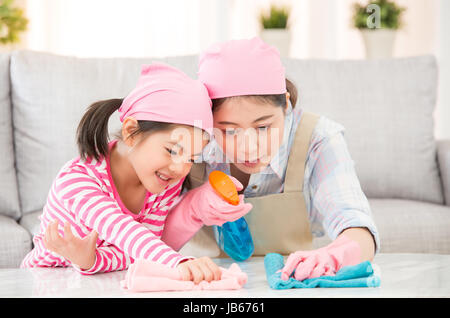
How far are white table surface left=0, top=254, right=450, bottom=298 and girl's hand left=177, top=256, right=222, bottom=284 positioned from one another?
0.05 meters

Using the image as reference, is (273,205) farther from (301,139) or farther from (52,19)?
(52,19)

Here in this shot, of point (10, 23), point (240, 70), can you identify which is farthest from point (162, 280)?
point (10, 23)

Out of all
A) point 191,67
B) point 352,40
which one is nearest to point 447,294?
point 191,67

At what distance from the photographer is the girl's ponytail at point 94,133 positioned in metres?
1.10

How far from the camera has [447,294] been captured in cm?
79

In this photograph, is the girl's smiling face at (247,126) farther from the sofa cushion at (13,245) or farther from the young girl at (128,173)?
the sofa cushion at (13,245)

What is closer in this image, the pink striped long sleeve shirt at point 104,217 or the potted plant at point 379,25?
the pink striped long sleeve shirt at point 104,217

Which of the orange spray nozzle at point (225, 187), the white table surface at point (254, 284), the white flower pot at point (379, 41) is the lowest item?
the white table surface at point (254, 284)

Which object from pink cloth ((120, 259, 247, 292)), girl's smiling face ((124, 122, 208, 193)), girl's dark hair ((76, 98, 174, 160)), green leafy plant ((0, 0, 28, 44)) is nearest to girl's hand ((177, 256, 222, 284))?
pink cloth ((120, 259, 247, 292))

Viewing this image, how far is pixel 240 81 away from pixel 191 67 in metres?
0.88

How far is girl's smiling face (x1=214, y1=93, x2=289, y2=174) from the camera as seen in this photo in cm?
109

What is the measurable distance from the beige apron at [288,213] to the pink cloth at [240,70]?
0.16m

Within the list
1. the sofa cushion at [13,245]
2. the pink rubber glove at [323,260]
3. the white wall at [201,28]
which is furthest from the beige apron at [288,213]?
the white wall at [201,28]

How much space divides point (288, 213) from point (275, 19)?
1625 millimetres
